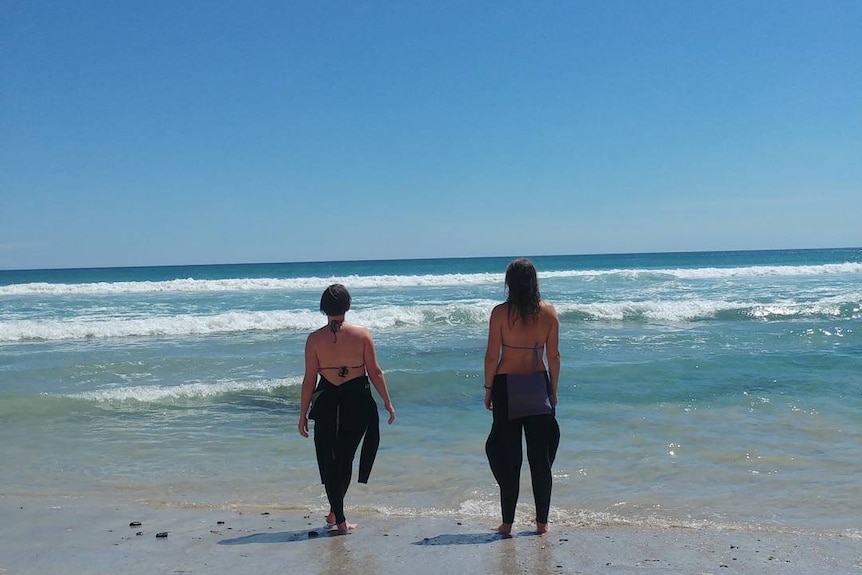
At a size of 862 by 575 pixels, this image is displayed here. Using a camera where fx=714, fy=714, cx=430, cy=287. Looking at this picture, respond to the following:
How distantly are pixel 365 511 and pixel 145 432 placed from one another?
3745mm

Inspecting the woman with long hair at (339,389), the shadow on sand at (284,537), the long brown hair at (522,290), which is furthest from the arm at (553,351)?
the shadow on sand at (284,537)

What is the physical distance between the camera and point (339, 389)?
15.4ft

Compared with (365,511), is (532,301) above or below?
above

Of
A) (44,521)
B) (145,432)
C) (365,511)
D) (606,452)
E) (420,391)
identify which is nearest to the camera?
(44,521)

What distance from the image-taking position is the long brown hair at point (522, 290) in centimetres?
442

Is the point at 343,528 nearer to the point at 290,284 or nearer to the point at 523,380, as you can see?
the point at 523,380

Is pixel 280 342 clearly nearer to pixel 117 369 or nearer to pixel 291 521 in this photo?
pixel 117 369

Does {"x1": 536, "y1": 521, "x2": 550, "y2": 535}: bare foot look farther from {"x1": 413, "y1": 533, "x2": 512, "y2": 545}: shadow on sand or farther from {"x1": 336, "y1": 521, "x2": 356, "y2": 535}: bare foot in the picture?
{"x1": 336, "y1": 521, "x2": 356, "y2": 535}: bare foot

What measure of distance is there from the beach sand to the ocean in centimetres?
35

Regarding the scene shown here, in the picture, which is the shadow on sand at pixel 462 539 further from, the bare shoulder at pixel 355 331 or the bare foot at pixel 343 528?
the bare shoulder at pixel 355 331

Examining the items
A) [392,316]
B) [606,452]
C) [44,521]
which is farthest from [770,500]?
[392,316]

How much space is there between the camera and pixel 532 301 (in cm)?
445

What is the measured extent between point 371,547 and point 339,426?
0.79m

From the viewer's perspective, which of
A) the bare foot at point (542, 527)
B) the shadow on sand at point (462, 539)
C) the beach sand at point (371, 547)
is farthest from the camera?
the bare foot at point (542, 527)
